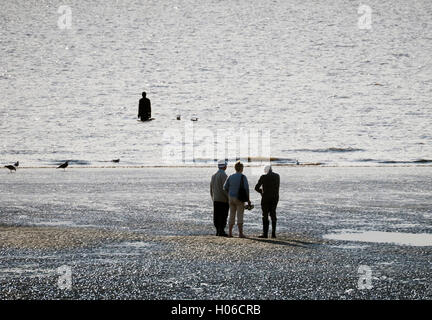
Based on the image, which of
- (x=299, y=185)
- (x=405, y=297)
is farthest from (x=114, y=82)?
(x=405, y=297)

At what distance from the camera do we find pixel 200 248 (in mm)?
13234

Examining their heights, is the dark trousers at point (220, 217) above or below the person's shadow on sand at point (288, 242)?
above

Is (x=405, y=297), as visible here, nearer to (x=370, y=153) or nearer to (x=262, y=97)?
(x=370, y=153)

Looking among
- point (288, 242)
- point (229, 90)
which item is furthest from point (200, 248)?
point (229, 90)

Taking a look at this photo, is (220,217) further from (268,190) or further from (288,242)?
(288,242)

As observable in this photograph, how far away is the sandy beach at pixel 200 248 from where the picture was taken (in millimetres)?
9875

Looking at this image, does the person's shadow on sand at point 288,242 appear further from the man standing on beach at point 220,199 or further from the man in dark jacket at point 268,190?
the man standing on beach at point 220,199

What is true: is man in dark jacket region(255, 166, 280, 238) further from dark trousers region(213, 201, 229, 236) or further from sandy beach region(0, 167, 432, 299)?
dark trousers region(213, 201, 229, 236)

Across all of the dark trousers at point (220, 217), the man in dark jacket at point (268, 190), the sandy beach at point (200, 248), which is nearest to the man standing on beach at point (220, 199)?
the dark trousers at point (220, 217)

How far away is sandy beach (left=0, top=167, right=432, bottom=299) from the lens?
32.4ft

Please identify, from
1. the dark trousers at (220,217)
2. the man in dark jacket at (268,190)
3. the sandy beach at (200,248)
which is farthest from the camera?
the dark trousers at (220,217)

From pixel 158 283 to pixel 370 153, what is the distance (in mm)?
46385

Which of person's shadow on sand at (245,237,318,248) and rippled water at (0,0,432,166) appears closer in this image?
person's shadow on sand at (245,237,318,248)

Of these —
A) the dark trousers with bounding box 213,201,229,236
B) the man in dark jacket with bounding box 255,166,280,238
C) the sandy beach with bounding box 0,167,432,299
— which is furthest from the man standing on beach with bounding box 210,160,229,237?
the man in dark jacket with bounding box 255,166,280,238
